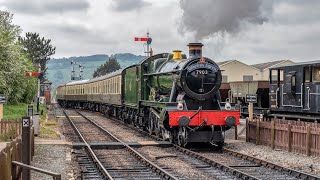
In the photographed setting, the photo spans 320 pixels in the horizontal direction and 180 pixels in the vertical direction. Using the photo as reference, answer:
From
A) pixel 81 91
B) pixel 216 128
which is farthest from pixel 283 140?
pixel 81 91

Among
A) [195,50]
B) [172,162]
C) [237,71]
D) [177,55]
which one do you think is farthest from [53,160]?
[237,71]

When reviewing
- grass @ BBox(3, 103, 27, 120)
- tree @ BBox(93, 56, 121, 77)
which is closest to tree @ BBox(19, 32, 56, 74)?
tree @ BBox(93, 56, 121, 77)

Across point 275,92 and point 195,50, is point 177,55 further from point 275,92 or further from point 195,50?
point 275,92

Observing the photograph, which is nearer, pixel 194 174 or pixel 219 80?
pixel 194 174

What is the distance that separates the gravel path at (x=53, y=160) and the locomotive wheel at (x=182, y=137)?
3.96 m

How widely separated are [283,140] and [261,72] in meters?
51.4

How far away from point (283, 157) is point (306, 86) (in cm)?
618

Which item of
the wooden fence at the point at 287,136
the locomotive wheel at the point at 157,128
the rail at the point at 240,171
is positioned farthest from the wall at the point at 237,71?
the rail at the point at 240,171

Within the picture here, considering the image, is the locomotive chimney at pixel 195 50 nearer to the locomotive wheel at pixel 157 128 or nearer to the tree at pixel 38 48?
the locomotive wheel at pixel 157 128

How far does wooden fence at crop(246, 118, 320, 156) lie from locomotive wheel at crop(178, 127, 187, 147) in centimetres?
308

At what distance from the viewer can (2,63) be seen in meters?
35.8

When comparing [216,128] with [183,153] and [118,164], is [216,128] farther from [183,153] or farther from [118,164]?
[118,164]

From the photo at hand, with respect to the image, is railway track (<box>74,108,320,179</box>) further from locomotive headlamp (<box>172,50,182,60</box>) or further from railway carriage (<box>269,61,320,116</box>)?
railway carriage (<box>269,61,320,116</box>)

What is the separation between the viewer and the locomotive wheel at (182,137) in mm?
16759
